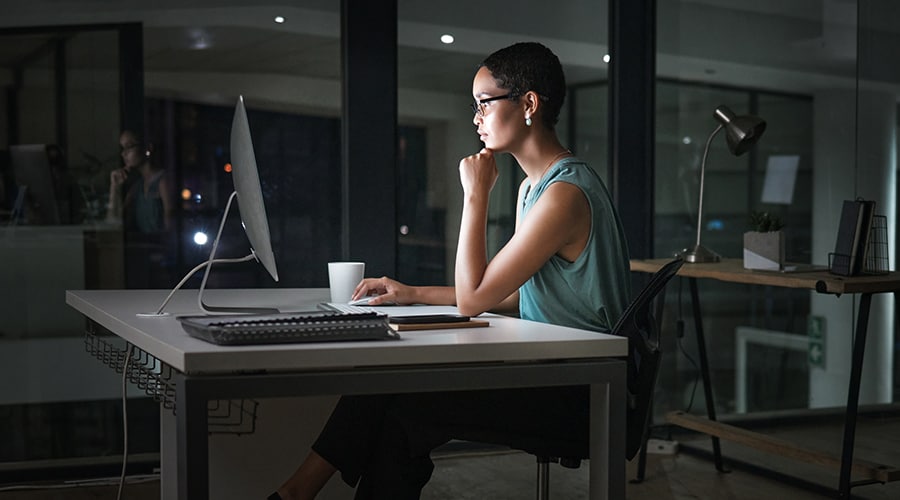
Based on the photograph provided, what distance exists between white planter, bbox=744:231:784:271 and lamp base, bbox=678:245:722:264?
0.26m

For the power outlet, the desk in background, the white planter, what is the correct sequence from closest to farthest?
the desk in background
the white planter
the power outlet

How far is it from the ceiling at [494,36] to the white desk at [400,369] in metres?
1.95

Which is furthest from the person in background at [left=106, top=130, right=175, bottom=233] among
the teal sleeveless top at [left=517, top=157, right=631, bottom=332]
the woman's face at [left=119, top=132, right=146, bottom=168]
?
the teal sleeveless top at [left=517, top=157, right=631, bottom=332]

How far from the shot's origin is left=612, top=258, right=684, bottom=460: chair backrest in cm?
201

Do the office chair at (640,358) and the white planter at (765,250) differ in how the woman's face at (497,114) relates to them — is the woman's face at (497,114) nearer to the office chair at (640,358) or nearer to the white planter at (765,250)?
the office chair at (640,358)

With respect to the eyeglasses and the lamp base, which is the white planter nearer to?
the lamp base

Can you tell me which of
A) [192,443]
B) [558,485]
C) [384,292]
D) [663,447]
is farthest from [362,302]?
[663,447]

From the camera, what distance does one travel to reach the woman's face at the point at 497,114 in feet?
7.57

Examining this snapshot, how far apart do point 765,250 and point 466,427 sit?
71.6 inches

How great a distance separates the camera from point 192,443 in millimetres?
1510

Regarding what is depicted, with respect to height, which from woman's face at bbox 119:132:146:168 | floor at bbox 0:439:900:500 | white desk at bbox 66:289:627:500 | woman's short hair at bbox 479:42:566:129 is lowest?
floor at bbox 0:439:900:500

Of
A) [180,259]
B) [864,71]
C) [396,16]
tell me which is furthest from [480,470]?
[864,71]

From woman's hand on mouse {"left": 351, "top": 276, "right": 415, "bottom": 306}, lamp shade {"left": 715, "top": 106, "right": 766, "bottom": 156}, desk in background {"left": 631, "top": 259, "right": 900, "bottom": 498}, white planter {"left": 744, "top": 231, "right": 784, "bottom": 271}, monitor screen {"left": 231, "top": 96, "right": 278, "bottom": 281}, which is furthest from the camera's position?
lamp shade {"left": 715, "top": 106, "right": 766, "bottom": 156}

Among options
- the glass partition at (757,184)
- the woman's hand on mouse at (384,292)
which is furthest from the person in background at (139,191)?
the glass partition at (757,184)
